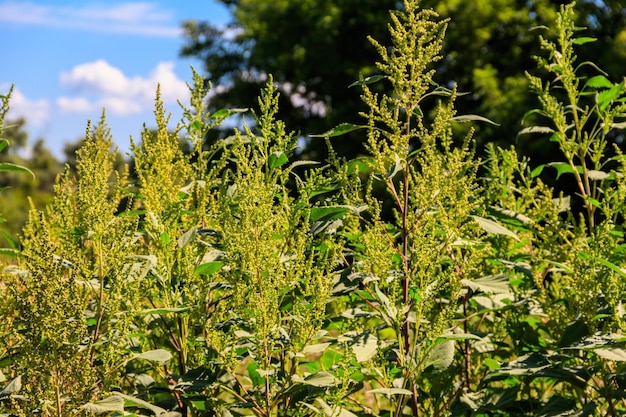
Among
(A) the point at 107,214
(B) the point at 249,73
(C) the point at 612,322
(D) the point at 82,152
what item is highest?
(B) the point at 249,73

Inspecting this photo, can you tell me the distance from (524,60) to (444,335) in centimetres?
3086

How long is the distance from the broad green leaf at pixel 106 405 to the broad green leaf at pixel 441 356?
1.04 meters

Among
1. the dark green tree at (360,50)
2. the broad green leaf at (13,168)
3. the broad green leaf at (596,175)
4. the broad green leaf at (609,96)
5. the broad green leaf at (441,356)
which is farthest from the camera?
the dark green tree at (360,50)

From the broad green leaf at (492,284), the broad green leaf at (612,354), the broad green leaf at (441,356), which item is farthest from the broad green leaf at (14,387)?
the broad green leaf at (612,354)

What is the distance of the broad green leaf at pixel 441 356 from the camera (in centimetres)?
267

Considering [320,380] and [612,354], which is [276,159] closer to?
[320,380]

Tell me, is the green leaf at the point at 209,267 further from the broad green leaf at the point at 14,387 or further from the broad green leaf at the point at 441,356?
the broad green leaf at the point at 441,356

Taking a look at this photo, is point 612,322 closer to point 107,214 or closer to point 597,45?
point 107,214

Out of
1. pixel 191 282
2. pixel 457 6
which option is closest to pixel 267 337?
pixel 191 282

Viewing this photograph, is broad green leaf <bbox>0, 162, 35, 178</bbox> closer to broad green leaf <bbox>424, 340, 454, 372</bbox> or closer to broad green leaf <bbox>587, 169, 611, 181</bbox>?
broad green leaf <bbox>424, 340, 454, 372</bbox>

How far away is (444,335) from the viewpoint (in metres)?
2.70

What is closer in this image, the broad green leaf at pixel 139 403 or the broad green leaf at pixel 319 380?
the broad green leaf at pixel 139 403

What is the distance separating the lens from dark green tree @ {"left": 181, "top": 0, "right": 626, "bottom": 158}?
28797 mm

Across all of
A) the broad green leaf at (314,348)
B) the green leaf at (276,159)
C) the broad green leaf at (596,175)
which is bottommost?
the broad green leaf at (314,348)
